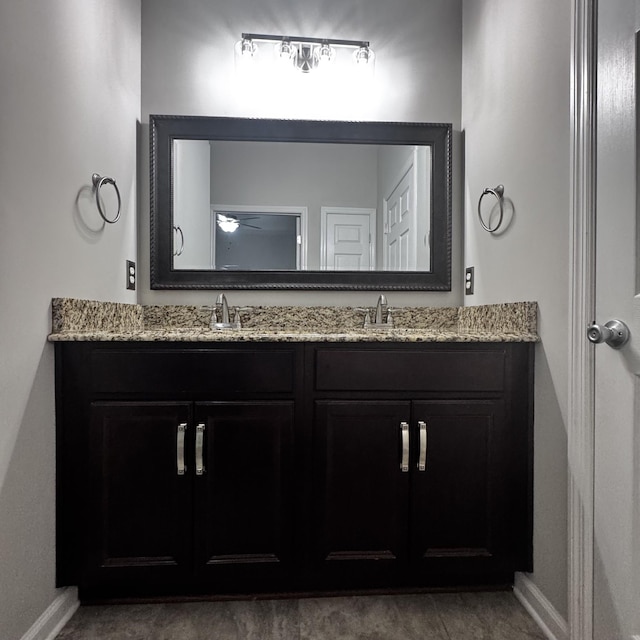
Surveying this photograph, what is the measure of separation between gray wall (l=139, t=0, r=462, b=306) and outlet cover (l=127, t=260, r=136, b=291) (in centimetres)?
7

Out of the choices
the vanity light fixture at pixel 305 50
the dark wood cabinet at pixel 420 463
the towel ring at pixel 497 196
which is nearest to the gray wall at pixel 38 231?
the vanity light fixture at pixel 305 50

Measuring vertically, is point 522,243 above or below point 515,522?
above

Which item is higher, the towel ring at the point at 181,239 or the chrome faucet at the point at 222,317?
the towel ring at the point at 181,239

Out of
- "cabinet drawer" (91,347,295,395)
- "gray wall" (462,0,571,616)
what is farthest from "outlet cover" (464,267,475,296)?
"cabinet drawer" (91,347,295,395)

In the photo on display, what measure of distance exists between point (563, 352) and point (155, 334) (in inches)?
48.2

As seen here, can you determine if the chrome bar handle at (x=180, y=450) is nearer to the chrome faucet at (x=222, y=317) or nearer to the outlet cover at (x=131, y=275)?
the chrome faucet at (x=222, y=317)

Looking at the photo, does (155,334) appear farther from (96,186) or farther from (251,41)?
(251,41)

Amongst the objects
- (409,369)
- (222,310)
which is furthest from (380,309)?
(222,310)

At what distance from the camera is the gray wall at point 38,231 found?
1108 millimetres

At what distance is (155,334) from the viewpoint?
135 cm

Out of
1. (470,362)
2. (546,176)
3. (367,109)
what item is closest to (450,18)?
(367,109)

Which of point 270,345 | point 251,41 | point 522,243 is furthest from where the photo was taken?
point 251,41

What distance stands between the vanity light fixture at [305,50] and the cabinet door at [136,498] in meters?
1.55

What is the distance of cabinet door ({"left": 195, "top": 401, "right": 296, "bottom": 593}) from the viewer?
4.44 ft
